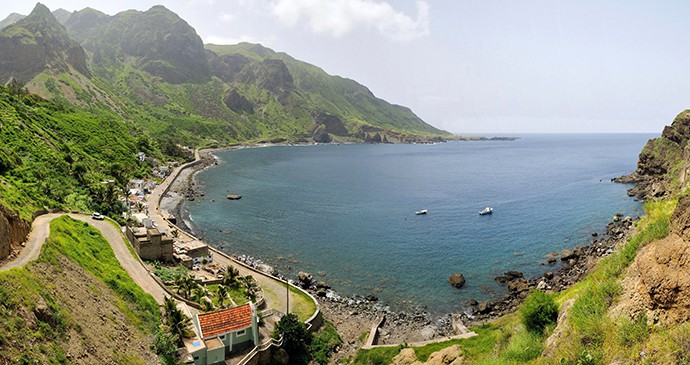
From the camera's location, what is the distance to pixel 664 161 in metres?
127

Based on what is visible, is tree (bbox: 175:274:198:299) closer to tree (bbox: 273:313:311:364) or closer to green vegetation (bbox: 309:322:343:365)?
tree (bbox: 273:313:311:364)

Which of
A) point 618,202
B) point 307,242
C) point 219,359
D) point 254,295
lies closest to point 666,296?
point 219,359

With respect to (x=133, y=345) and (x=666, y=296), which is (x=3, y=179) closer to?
(x=133, y=345)

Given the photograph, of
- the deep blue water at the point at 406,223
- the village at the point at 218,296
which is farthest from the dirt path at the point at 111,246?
the deep blue water at the point at 406,223

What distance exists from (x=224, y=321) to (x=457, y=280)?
36841mm

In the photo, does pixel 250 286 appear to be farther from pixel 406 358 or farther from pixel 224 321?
pixel 406 358

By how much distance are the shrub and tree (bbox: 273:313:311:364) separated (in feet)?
84.8

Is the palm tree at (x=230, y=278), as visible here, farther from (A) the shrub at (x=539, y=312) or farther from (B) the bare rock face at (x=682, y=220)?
(B) the bare rock face at (x=682, y=220)

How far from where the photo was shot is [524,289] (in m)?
57.0

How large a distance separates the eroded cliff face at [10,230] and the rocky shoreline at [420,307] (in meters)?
31.6

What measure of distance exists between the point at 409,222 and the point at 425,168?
105625 millimetres

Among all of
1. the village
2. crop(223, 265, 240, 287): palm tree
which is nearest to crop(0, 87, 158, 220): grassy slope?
the village

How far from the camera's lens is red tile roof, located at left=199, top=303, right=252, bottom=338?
36.5 metres

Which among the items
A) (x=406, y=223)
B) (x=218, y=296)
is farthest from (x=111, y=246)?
(x=406, y=223)
